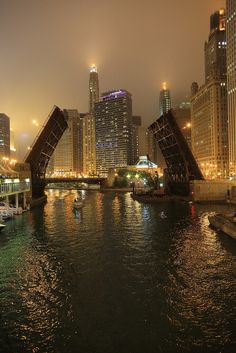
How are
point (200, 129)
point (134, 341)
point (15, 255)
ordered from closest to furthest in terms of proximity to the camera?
1. point (134, 341)
2. point (15, 255)
3. point (200, 129)

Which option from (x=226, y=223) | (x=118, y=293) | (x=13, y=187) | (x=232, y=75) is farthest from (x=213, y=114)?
(x=118, y=293)

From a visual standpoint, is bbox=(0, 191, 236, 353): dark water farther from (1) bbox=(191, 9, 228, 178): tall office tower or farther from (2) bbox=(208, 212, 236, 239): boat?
(1) bbox=(191, 9, 228, 178): tall office tower

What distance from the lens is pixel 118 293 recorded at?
1448 cm

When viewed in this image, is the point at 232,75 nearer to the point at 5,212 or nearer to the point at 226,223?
the point at 226,223

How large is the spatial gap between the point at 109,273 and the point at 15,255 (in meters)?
7.49

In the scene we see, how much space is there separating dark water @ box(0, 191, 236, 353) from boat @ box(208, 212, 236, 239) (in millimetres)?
820

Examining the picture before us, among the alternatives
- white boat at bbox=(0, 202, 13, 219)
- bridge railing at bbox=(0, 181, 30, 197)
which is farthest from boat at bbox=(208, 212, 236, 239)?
white boat at bbox=(0, 202, 13, 219)

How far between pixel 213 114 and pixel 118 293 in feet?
417

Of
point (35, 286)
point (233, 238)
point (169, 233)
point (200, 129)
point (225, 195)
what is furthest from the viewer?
point (200, 129)

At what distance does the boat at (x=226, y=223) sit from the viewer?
84.4 feet

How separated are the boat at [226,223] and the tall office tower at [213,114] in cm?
10221

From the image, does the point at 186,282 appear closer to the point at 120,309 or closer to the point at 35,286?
the point at 120,309

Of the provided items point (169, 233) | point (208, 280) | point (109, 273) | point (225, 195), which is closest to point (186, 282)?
point (208, 280)

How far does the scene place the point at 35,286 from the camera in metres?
15.5
